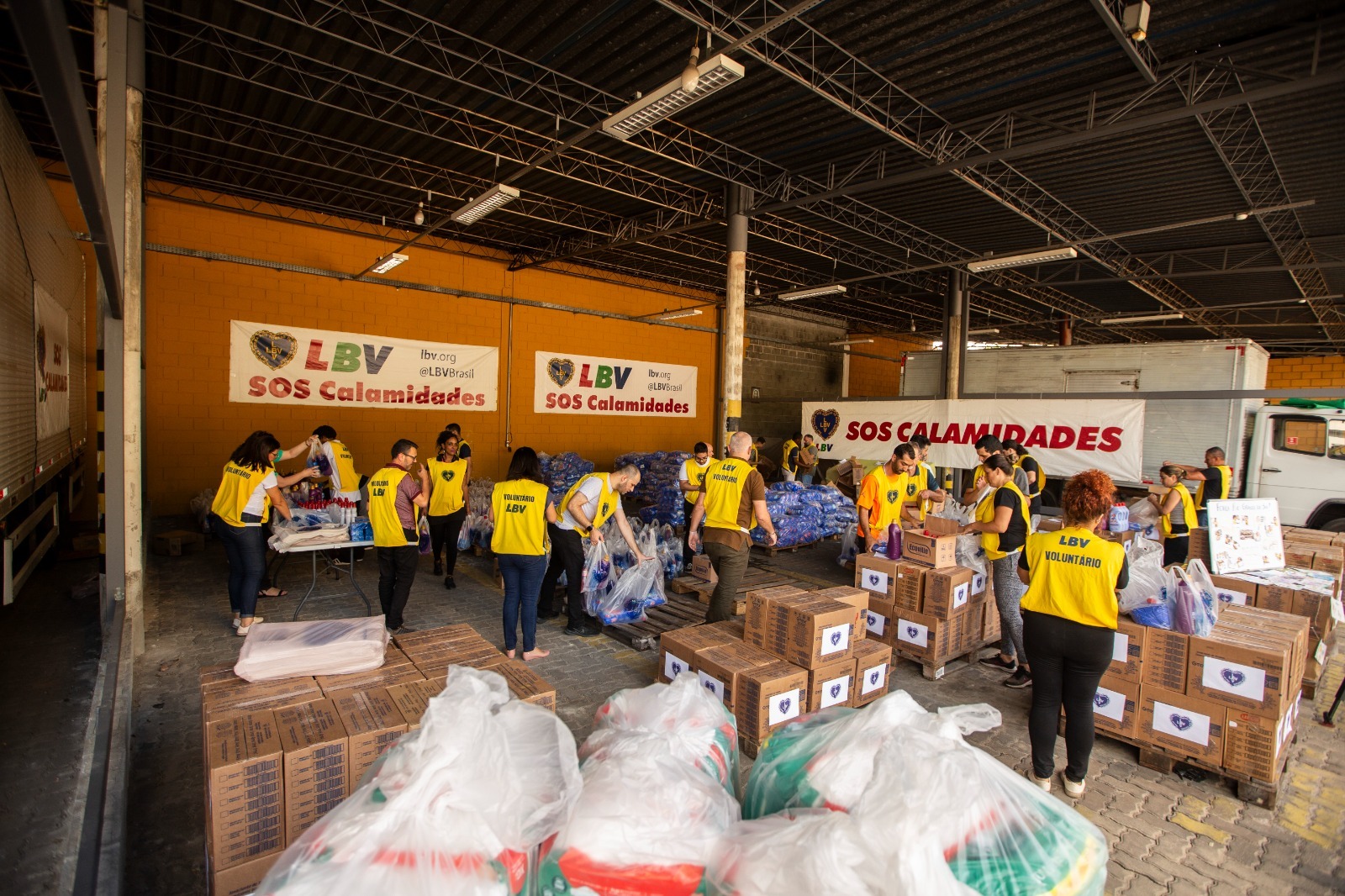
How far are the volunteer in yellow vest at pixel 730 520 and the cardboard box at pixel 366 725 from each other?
122 inches

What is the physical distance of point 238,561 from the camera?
16.7 feet

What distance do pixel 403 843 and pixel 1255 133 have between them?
34.9 ft

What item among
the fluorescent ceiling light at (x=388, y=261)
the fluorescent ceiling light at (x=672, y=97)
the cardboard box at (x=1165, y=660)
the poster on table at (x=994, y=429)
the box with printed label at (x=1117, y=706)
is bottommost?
the box with printed label at (x=1117, y=706)

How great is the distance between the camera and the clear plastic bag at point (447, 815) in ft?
4.13

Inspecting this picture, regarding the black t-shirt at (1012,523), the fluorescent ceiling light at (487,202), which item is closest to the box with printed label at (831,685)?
the black t-shirt at (1012,523)

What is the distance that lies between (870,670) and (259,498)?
4576mm

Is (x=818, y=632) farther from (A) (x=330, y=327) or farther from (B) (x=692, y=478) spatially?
(A) (x=330, y=327)

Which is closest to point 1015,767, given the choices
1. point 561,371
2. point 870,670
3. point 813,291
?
point 870,670

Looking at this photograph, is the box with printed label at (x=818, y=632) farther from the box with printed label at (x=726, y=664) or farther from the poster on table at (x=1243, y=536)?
the poster on table at (x=1243, y=536)

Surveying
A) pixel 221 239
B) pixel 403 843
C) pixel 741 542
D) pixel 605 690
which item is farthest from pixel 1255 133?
pixel 221 239

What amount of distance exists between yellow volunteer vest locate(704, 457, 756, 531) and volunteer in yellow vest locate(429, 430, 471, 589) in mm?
2676

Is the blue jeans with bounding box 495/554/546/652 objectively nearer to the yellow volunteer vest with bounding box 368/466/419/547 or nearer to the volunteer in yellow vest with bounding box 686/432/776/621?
the yellow volunteer vest with bounding box 368/466/419/547

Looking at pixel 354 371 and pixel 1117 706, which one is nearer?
pixel 1117 706

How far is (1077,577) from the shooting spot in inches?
122
